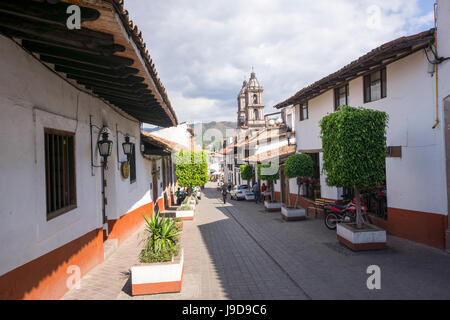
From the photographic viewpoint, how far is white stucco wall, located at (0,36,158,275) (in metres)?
3.85

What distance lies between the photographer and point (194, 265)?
6980 mm

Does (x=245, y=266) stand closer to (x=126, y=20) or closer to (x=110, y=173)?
(x=110, y=173)

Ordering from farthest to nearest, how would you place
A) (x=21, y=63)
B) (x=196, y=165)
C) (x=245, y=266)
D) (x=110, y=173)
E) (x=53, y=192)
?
(x=196, y=165) < (x=110, y=173) < (x=245, y=266) < (x=53, y=192) < (x=21, y=63)

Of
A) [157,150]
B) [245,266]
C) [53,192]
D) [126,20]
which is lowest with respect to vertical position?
[245,266]

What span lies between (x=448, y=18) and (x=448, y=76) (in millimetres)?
1334

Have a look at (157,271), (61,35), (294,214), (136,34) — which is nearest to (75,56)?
(61,35)

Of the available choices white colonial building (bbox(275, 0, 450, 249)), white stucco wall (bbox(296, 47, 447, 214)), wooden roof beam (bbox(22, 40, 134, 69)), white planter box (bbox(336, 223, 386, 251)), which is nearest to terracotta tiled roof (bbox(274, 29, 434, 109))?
white colonial building (bbox(275, 0, 450, 249))

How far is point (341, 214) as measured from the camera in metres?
10.1

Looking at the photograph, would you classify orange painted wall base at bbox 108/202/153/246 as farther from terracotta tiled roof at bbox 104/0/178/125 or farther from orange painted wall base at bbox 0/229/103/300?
terracotta tiled roof at bbox 104/0/178/125

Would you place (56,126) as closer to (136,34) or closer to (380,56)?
(136,34)

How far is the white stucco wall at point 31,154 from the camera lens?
12.6 ft

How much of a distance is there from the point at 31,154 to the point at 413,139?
867 centimetres

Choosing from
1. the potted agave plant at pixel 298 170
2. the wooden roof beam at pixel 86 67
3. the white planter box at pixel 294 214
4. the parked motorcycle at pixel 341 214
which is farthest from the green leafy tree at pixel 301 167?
the wooden roof beam at pixel 86 67
